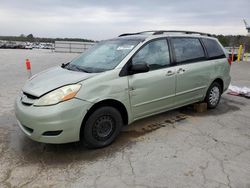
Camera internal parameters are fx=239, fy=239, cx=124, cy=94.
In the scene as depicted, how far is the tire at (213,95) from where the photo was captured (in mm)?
5180

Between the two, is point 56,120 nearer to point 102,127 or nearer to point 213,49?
point 102,127

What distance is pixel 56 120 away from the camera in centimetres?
303

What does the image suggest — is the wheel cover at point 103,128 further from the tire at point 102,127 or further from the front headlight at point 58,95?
the front headlight at point 58,95

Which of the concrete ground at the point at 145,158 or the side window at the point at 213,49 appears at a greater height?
the side window at the point at 213,49

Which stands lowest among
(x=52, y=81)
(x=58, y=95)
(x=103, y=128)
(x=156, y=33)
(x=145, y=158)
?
(x=145, y=158)

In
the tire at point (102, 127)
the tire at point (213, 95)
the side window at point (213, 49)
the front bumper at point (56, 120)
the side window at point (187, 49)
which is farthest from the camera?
the tire at point (213, 95)

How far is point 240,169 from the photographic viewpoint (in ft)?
9.89

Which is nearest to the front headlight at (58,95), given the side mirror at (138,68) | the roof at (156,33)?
the side mirror at (138,68)

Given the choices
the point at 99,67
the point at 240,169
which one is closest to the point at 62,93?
the point at 99,67

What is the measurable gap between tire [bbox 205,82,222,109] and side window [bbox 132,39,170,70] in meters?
1.55

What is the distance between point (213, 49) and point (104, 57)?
8.49ft

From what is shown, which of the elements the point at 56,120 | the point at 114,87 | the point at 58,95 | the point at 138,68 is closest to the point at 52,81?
the point at 58,95

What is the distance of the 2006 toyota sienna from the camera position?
10.2 feet

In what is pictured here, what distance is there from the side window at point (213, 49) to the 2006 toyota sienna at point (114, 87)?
37mm
